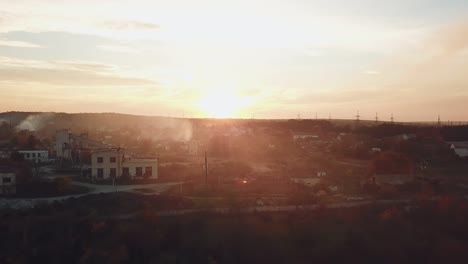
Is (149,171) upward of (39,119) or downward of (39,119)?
downward

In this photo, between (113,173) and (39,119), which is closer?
(113,173)

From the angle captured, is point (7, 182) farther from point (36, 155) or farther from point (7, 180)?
point (36, 155)

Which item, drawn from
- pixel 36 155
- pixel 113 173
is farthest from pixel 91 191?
pixel 36 155

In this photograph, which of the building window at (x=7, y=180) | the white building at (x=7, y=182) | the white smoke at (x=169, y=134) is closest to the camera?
the white building at (x=7, y=182)

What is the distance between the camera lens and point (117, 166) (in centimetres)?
1205

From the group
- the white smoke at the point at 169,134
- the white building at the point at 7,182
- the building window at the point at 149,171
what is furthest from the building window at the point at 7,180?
the white smoke at the point at 169,134

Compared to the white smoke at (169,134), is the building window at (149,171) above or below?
below

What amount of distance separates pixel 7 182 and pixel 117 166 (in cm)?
252

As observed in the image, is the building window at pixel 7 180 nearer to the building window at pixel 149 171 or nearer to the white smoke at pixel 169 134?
the building window at pixel 149 171

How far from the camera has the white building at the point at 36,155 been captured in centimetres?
1569

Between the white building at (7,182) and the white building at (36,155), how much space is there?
5164mm

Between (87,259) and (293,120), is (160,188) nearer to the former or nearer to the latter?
(87,259)

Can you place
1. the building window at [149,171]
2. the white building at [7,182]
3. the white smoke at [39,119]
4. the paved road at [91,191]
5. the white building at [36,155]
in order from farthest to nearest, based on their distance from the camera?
the white smoke at [39,119], the white building at [36,155], the building window at [149,171], the white building at [7,182], the paved road at [91,191]

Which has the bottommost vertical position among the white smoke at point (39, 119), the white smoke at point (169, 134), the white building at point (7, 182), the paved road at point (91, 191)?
the paved road at point (91, 191)
